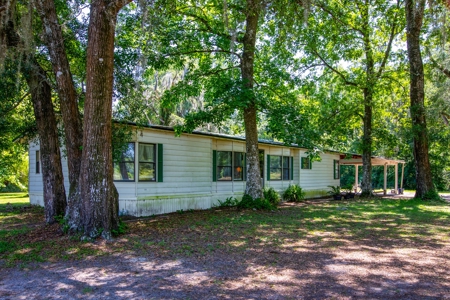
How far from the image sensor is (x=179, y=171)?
12.9m

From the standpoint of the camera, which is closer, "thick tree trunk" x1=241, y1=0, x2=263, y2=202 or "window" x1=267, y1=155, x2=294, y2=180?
"thick tree trunk" x1=241, y1=0, x2=263, y2=202

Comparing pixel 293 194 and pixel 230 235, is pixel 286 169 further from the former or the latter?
pixel 230 235

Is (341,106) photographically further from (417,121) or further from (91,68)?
(91,68)

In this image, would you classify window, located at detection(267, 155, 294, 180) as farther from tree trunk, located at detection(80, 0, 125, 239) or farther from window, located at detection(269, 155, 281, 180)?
tree trunk, located at detection(80, 0, 125, 239)

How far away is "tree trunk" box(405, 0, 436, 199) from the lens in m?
15.6

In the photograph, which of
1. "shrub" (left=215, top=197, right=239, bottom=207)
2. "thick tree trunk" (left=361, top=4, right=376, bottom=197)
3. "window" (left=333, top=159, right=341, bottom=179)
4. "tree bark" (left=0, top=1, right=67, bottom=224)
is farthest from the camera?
"window" (left=333, top=159, right=341, bottom=179)


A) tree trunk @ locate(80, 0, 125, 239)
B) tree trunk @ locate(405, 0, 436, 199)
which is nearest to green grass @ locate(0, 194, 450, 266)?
tree trunk @ locate(80, 0, 125, 239)

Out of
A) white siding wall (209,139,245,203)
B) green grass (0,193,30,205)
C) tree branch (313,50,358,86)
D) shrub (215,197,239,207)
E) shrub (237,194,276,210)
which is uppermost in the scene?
tree branch (313,50,358,86)

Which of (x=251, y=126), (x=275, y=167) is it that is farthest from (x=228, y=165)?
(x=275, y=167)

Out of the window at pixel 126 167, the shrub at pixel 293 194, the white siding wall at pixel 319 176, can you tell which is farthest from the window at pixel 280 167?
the window at pixel 126 167

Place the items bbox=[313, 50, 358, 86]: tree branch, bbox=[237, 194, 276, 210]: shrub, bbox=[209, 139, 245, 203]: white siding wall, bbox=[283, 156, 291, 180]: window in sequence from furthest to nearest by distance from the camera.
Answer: bbox=[283, 156, 291, 180]: window < bbox=[313, 50, 358, 86]: tree branch < bbox=[209, 139, 245, 203]: white siding wall < bbox=[237, 194, 276, 210]: shrub

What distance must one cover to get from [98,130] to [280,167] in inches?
480

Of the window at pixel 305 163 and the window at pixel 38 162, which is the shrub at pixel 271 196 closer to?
the window at pixel 305 163

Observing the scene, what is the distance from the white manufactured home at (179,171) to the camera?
37.8ft
